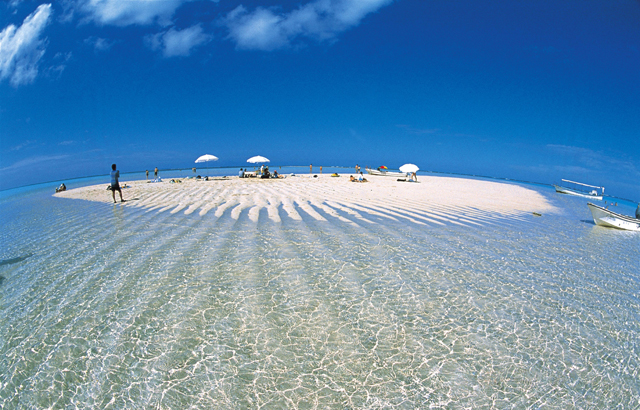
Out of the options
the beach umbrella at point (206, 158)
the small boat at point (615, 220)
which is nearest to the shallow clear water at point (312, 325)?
the small boat at point (615, 220)

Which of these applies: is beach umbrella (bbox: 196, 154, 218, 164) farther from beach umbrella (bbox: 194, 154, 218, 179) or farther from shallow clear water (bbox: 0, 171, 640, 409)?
shallow clear water (bbox: 0, 171, 640, 409)

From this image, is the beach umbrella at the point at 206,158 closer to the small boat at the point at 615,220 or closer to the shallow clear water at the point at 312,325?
the shallow clear water at the point at 312,325

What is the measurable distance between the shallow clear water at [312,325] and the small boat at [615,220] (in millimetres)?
6305

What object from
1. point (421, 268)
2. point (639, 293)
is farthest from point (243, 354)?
point (639, 293)

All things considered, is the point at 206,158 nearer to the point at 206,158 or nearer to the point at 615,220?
the point at 206,158

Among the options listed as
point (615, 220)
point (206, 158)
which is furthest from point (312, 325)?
point (206, 158)

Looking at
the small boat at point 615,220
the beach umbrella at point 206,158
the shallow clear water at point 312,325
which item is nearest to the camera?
the shallow clear water at point 312,325

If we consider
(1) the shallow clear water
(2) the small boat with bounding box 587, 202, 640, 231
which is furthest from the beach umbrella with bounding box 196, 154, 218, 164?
(2) the small boat with bounding box 587, 202, 640, 231

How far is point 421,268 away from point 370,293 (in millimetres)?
2015

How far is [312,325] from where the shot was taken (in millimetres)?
4918

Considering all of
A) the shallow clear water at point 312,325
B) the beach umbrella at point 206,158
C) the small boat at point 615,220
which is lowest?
the shallow clear water at point 312,325

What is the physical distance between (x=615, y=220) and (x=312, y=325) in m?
17.2

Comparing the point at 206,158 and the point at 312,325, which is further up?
the point at 206,158

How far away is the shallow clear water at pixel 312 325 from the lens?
11.9ft
